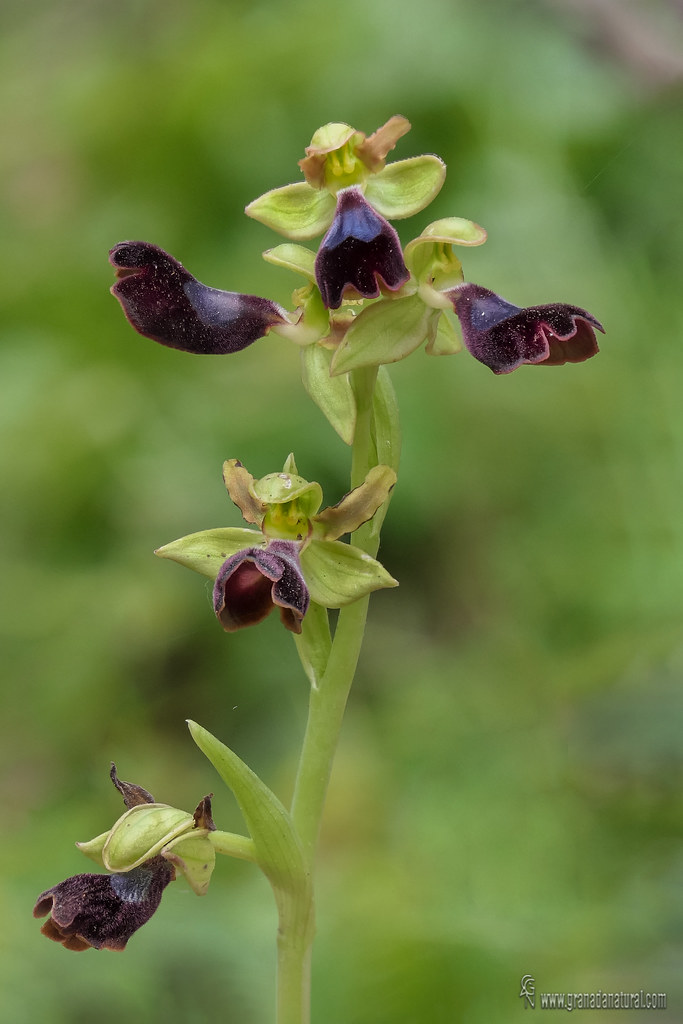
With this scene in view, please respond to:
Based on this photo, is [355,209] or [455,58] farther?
[455,58]

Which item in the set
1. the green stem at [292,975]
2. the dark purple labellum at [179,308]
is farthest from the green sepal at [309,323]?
the green stem at [292,975]

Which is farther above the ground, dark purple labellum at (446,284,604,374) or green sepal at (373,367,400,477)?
dark purple labellum at (446,284,604,374)

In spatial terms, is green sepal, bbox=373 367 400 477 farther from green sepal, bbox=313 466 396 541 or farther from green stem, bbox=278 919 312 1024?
green stem, bbox=278 919 312 1024

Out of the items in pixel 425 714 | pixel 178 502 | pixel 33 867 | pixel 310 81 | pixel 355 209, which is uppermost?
pixel 355 209

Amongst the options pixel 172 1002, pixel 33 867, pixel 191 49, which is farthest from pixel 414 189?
pixel 191 49

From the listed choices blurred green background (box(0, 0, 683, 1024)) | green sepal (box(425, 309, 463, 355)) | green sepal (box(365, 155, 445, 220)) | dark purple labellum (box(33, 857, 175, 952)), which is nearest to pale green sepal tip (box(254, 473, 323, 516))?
green sepal (box(425, 309, 463, 355))

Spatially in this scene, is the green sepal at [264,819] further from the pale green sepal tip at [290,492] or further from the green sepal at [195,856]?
the pale green sepal tip at [290,492]

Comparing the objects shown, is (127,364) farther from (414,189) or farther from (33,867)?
(414,189)
